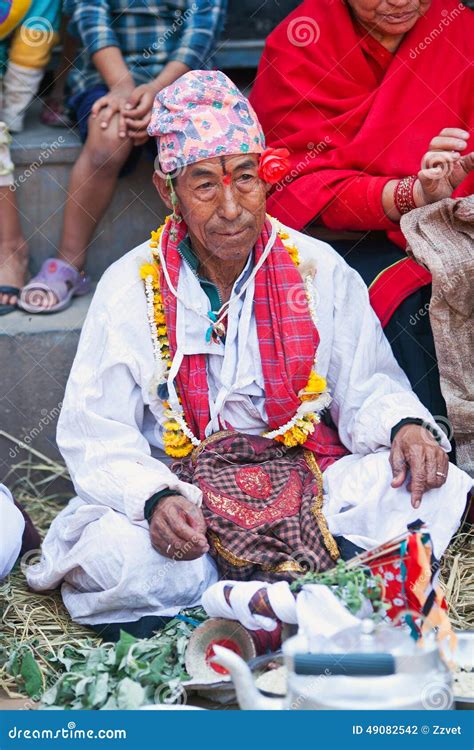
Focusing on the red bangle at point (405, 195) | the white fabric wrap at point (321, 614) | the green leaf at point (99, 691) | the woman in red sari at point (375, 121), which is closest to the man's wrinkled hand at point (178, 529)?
the green leaf at point (99, 691)

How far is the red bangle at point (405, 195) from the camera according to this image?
12.0 ft

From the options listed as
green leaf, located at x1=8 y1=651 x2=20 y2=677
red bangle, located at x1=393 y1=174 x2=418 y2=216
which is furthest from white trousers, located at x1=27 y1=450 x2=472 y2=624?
red bangle, located at x1=393 y1=174 x2=418 y2=216

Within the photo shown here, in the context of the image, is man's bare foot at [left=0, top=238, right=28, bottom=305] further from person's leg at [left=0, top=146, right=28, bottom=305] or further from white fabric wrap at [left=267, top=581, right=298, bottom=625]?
white fabric wrap at [left=267, top=581, right=298, bottom=625]

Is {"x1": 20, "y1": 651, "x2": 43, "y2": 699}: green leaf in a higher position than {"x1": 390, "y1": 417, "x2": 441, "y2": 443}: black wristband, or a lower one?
lower

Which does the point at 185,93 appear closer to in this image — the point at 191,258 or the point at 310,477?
the point at 191,258

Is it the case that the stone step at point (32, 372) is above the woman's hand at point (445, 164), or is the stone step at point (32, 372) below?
below

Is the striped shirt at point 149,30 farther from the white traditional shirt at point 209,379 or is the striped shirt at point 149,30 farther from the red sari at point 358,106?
the white traditional shirt at point 209,379

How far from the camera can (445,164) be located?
11.5 ft

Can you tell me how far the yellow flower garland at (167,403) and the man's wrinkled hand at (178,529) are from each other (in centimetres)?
28

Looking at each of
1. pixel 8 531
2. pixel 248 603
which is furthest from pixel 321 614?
pixel 8 531

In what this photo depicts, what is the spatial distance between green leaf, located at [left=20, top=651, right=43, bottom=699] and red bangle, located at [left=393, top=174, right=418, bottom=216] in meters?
1.75

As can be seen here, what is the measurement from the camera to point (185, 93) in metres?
3.25

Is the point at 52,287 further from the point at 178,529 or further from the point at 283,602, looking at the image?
the point at 283,602

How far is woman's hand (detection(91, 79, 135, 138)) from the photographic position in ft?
13.6
